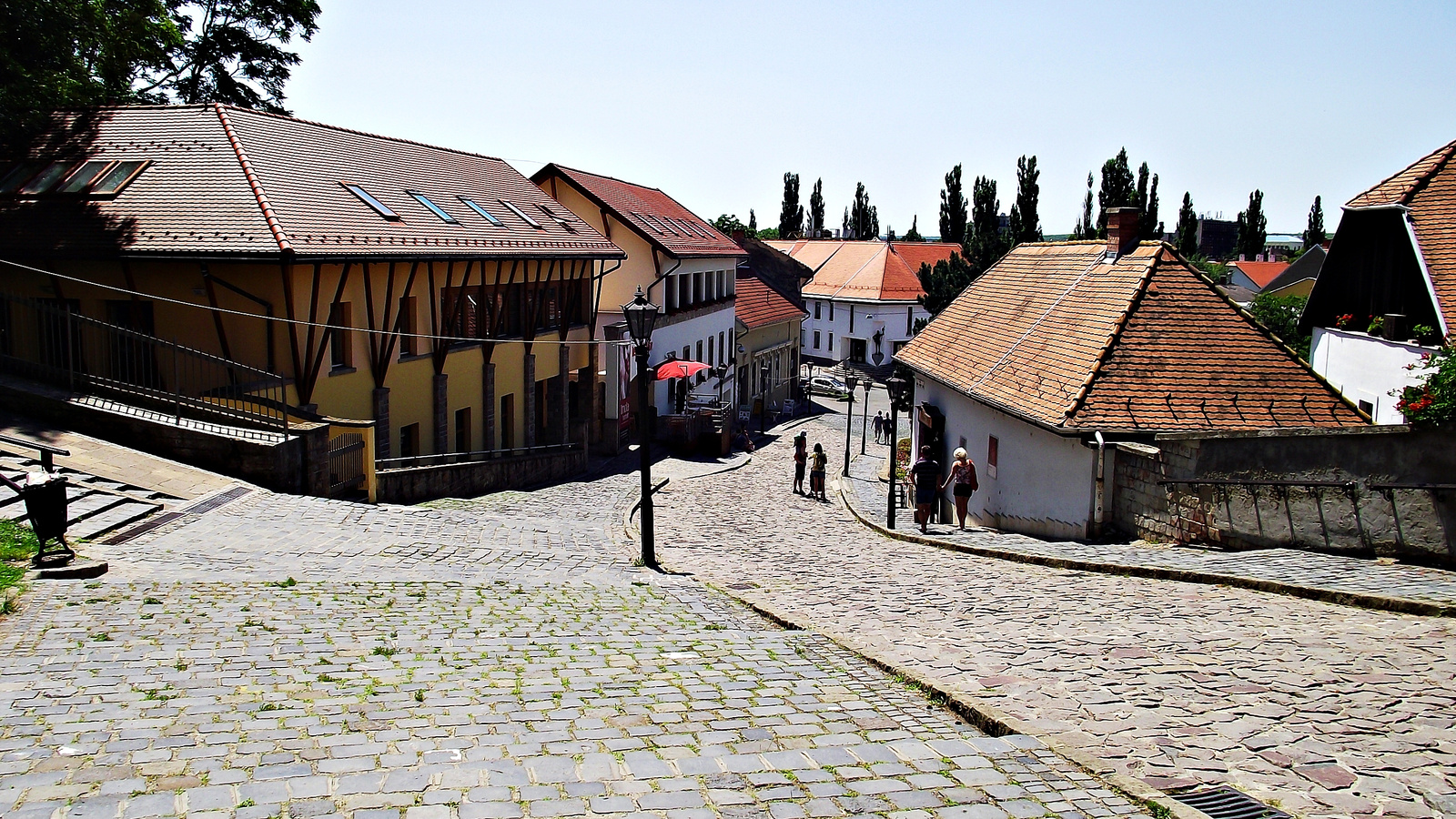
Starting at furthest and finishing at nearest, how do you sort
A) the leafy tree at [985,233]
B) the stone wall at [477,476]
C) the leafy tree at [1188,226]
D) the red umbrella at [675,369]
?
the leafy tree at [1188,226], the leafy tree at [985,233], the red umbrella at [675,369], the stone wall at [477,476]

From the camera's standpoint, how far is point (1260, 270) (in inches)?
3787

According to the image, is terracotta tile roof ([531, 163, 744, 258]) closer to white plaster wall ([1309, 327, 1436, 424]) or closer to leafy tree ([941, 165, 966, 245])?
white plaster wall ([1309, 327, 1436, 424])

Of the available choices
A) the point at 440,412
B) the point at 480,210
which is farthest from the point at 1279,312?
the point at 440,412

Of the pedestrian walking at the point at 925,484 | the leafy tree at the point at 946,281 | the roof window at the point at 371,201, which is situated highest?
the roof window at the point at 371,201

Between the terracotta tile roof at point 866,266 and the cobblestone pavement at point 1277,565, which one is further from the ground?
the terracotta tile roof at point 866,266

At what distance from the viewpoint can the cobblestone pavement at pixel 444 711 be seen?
18.6 feet

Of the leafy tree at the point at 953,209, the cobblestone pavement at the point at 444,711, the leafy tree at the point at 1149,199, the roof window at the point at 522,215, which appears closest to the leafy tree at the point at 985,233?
the leafy tree at the point at 1149,199

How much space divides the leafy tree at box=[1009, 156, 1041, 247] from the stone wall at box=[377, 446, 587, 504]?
26.0m

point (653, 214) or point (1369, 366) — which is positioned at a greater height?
point (653, 214)

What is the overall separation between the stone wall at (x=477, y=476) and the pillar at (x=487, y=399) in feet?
3.36

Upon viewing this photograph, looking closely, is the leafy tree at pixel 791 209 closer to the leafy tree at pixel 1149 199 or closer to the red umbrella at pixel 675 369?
the leafy tree at pixel 1149 199

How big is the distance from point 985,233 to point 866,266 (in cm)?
2642

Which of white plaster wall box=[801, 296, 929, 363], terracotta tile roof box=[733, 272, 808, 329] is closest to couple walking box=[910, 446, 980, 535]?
terracotta tile roof box=[733, 272, 808, 329]

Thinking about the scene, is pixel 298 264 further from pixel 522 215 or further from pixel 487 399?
pixel 522 215
